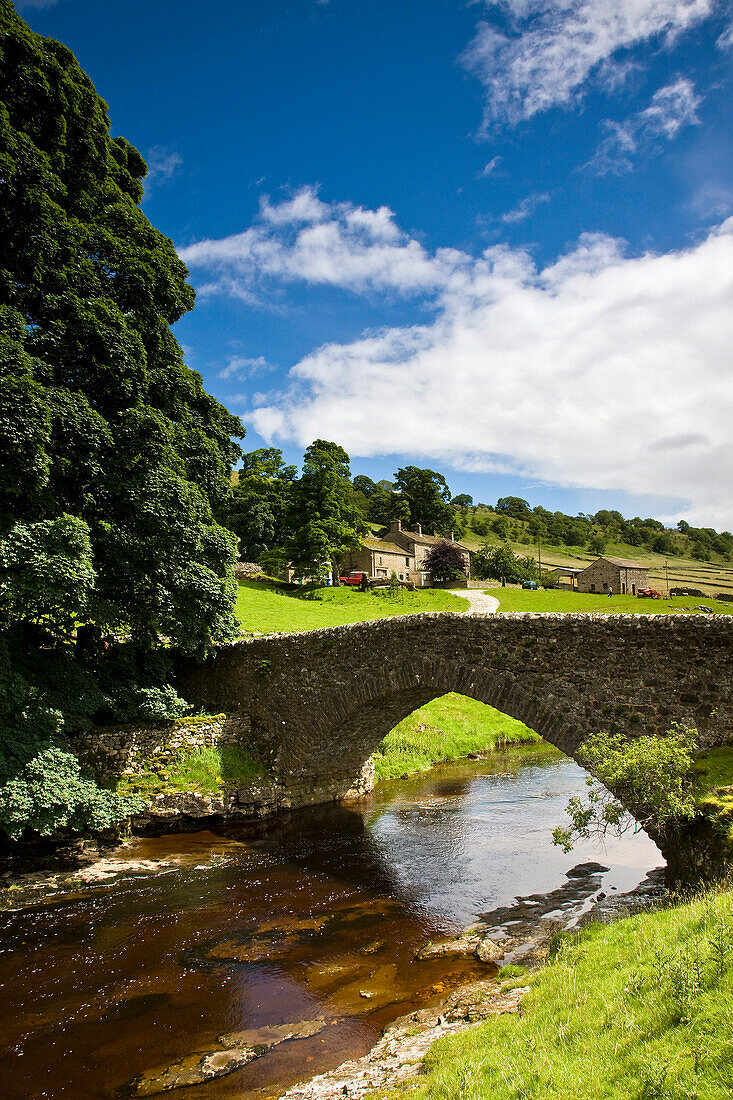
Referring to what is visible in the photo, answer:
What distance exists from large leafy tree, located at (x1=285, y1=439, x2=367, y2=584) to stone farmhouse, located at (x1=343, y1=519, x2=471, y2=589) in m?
9.23

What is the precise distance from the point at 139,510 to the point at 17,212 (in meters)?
7.12

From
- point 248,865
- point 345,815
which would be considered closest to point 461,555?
point 345,815

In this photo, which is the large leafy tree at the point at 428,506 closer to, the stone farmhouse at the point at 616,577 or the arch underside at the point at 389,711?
the stone farmhouse at the point at 616,577

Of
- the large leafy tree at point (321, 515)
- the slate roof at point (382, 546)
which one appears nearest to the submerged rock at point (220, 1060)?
the large leafy tree at point (321, 515)

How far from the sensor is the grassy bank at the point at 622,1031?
13.9 ft

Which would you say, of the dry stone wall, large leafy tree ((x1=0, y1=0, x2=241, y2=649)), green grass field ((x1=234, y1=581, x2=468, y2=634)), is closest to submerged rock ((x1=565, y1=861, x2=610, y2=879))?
the dry stone wall

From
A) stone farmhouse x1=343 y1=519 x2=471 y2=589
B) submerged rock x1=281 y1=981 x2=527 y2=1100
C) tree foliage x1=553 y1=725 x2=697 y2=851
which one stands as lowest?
submerged rock x1=281 y1=981 x2=527 y2=1100

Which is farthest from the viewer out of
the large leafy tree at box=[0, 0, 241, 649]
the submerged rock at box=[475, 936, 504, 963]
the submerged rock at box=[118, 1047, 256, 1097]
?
the large leafy tree at box=[0, 0, 241, 649]

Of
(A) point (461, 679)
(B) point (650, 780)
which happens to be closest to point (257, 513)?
(A) point (461, 679)

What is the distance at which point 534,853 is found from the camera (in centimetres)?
1445

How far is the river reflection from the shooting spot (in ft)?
25.3

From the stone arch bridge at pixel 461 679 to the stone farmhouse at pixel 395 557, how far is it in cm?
4101

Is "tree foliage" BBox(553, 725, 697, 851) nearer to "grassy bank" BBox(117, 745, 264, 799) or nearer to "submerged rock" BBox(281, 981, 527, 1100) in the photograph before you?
"submerged rock" BBox(281, 981, 527, 1100)

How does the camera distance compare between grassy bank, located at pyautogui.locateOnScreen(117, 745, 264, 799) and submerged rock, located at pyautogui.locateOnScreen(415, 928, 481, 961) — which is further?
grassy bank, located at pyautogui.locateOnScreen(117, 745, 264, 799)
